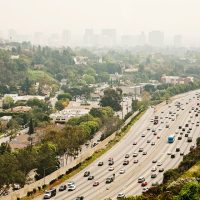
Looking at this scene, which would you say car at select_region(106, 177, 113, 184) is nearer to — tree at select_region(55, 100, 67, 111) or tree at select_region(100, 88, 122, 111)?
tree at select_region(100, 88, 122, 111)

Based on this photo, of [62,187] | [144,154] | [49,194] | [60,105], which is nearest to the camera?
[49,194]

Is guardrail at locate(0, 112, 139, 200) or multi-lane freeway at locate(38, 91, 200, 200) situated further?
multi-lane freeway at locate(38, 91, 200, 200)

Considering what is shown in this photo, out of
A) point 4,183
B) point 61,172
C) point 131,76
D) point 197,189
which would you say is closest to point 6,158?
point 4,183

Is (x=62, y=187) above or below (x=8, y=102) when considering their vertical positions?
above

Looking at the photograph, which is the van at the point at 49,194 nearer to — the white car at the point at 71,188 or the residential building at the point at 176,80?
the white car at the point at 71,188

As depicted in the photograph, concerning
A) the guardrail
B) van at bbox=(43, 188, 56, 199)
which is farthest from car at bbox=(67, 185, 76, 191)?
the guardrail

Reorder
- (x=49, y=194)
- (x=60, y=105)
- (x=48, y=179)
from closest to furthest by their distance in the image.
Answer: (x=49, y=194)
(x=48, y=179)
(x=60, y=105)

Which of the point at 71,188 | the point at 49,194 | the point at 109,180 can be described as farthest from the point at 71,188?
the point at 109,180

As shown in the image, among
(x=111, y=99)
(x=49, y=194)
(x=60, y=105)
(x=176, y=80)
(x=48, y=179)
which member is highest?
(x=49, y=194)

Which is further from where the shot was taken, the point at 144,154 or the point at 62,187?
the point at 144,154

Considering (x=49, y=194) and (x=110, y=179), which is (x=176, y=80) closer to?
(x=110, y=179)
